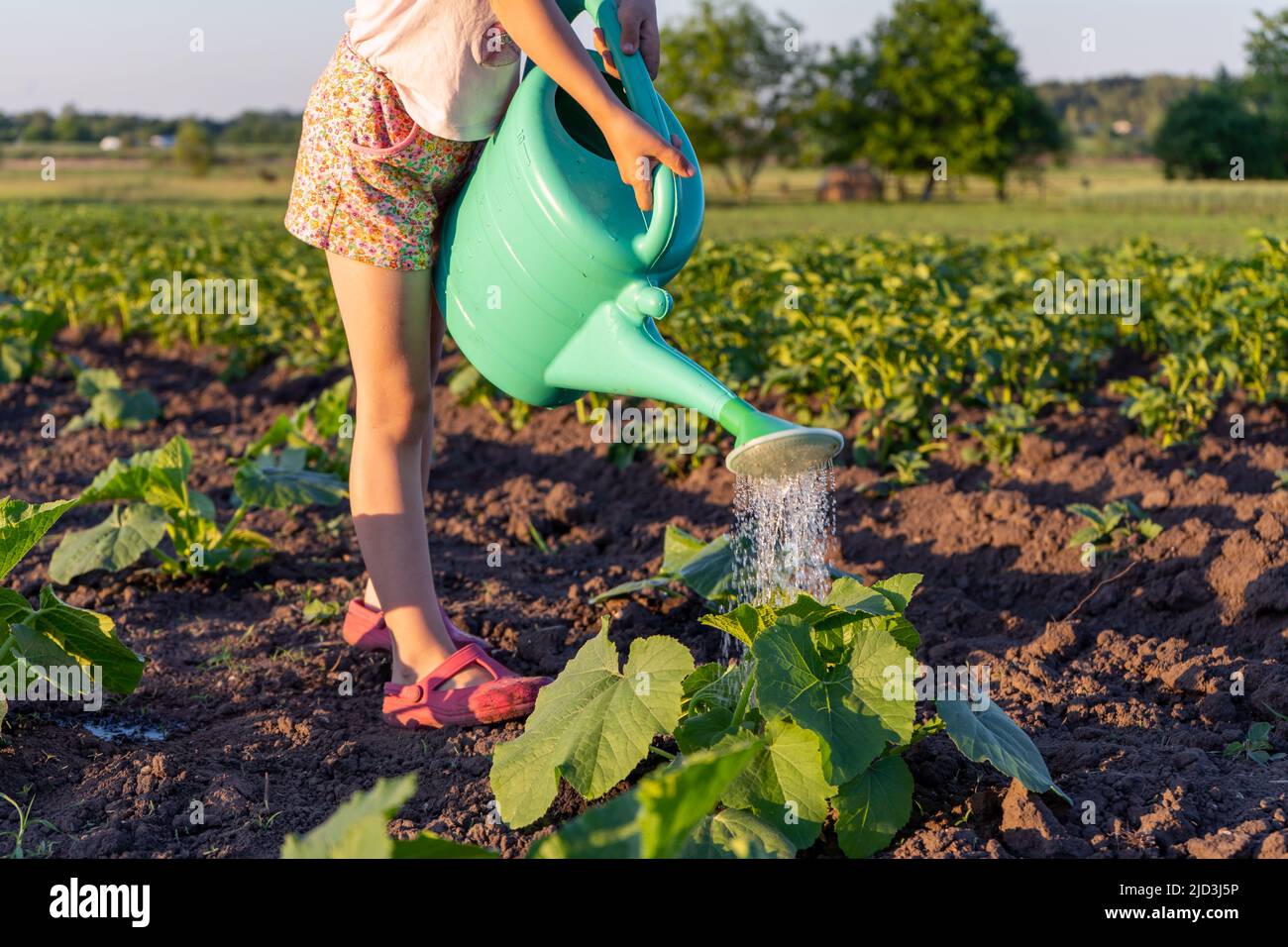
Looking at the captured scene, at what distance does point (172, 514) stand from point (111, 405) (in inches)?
94.3

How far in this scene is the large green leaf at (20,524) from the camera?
7.15 ft

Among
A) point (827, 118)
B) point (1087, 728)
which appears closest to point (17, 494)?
point (1087, 728)

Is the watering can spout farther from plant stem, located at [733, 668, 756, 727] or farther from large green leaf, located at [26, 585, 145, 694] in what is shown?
large green leaf, located at [26, 585, 145, 694]

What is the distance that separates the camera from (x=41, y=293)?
24.7ft

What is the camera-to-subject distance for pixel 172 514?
133 inches

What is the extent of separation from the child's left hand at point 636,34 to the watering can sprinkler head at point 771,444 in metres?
0.73

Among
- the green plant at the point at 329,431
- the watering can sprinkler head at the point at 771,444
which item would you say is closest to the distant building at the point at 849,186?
the green plant at the point at 329,431

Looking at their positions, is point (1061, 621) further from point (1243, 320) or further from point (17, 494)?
point (17, 494)

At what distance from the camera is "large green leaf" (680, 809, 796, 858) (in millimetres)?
1677

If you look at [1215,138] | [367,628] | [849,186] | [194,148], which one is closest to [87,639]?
[367,628]

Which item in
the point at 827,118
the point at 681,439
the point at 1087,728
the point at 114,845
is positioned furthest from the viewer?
the point at 827,118

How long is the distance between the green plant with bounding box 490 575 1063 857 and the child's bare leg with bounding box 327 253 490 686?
578 mm

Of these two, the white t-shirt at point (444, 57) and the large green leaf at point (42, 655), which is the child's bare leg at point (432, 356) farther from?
the large green leaf at point (42, 655)
